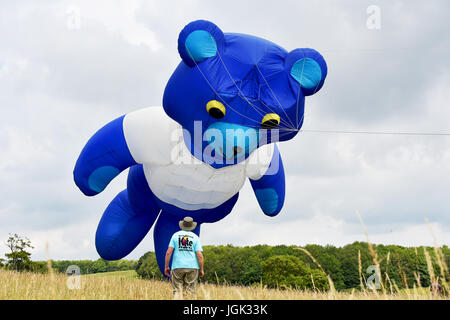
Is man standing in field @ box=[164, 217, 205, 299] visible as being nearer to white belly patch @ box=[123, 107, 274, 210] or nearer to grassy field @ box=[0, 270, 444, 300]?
grassy field @ box=[0, 270, 444, 300]

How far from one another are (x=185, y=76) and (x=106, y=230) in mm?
2858

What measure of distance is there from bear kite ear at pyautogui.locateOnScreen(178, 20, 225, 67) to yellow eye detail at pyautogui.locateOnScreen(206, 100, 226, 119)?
487 millimetres

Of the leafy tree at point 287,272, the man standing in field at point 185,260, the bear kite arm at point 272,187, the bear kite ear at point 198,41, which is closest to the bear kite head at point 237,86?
the bear kite ear at point 198,41

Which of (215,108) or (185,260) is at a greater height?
(215,108)

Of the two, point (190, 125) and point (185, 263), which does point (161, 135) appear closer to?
point (190, 125)

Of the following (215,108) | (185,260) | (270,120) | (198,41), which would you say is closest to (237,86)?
(215,108)

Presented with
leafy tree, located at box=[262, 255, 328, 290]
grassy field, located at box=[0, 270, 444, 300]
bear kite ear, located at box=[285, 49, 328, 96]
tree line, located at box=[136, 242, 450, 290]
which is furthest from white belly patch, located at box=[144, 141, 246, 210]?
tree line, located at box=[136, 242, 450, 290]

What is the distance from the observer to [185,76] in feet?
15.8

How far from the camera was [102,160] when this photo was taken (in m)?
5.78

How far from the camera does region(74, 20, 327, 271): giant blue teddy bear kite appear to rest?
467 cm

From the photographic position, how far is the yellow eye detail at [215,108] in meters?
4.56

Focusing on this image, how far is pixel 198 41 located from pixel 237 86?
61 cm

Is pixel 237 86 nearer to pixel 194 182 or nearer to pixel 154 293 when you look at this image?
pixel 194 182
